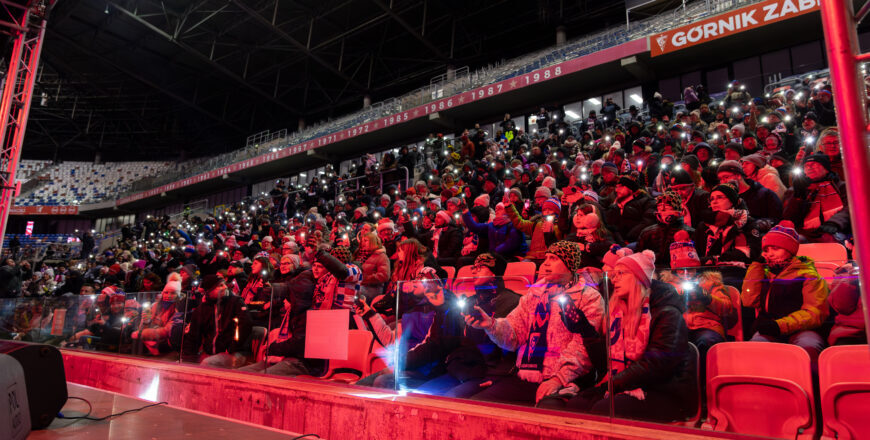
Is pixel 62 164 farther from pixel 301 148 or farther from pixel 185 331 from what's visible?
pixel 185 331

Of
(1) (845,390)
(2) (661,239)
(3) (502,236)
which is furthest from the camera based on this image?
(3) (502,236)

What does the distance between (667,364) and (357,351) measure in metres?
1.95

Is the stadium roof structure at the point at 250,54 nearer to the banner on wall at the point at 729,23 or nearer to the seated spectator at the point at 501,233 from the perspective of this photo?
the banner on wall at the point at 729,23

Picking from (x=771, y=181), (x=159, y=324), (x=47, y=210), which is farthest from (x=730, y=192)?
(x=47, y=210)

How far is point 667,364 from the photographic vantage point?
7.39 ft

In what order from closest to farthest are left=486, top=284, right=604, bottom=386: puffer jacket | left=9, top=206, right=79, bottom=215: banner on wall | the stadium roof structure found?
left=486, top=284, right=604, bottom=386: puffer jacket, the stadium roof structure, left=9, top=206, right=79, bottom=215: banner on wall

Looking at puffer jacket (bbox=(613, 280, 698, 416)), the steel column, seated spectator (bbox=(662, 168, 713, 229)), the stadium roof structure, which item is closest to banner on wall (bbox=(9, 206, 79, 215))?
the stadium roof structure

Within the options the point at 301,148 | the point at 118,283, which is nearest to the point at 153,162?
the point at 301,148

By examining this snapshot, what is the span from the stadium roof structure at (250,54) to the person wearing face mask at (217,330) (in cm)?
1711

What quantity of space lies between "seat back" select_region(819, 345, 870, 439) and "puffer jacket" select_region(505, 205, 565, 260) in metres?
3.17

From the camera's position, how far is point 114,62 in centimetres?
2447

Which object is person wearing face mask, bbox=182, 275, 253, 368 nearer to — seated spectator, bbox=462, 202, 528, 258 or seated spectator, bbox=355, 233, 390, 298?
seated spectator, bbox=355, 233, 390, 298

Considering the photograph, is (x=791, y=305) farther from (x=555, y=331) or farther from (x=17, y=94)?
(x=17, y=94)

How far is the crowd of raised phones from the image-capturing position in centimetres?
226
